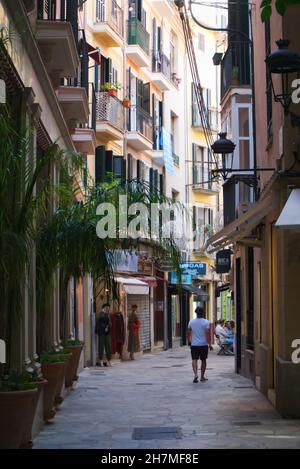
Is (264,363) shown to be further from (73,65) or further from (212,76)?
(212,76)

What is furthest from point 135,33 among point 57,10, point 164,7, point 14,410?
point 14,410

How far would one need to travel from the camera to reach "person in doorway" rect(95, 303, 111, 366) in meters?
26.4

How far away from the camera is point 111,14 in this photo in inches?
1266

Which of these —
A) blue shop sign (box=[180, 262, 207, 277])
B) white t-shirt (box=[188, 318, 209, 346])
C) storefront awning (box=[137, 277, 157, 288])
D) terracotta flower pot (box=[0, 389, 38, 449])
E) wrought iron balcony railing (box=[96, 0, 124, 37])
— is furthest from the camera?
blue shop sign (box=[180, 262, 207, 277])

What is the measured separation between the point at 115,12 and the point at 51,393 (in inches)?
873

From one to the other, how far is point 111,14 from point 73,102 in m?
14.5

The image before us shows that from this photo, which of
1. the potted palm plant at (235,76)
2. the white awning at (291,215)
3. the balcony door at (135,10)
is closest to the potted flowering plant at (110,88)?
the balcony door at (135,10)

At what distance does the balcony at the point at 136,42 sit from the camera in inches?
1352

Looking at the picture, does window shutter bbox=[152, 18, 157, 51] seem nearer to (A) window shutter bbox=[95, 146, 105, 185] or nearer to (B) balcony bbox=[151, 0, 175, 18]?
(B) balcony bbox=[151, 0, 175, 18]

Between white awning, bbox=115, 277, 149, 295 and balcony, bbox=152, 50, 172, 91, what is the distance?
34.9 feet

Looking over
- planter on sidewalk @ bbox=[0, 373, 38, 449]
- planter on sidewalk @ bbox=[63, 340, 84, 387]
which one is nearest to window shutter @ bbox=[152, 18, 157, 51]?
planter on sidewalk @ bbox=[63, 340, 84, 387]

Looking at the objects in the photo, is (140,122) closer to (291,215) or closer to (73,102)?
(73,102)

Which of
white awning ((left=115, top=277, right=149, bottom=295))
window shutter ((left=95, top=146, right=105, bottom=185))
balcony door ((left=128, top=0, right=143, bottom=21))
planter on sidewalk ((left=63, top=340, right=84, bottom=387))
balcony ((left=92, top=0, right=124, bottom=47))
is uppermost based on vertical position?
balcony door ((left=128, top=0, right=143, bottom=21))

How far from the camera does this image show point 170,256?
13273 millimetres
